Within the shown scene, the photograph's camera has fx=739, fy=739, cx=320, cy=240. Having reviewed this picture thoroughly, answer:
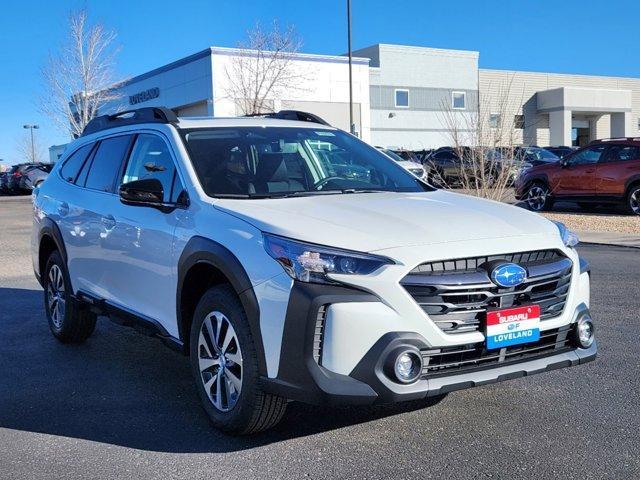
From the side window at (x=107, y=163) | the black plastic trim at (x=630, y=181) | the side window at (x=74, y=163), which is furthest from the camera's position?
the black plastic trim at (x=630, y=181)

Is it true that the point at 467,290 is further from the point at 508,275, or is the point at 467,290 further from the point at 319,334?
the point at 319,334

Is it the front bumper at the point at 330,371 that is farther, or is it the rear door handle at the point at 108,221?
the rear door handle at the point at 108,221

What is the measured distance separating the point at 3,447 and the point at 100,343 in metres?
2.39

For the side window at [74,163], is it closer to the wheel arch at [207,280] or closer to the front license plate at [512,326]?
the wheel arch at [207,280]

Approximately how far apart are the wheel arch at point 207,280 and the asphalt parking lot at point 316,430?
1.77 feet

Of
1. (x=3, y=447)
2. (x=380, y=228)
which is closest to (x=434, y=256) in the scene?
(x=380, y=228)

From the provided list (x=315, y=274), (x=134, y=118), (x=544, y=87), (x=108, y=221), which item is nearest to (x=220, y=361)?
(x=315, y=274)

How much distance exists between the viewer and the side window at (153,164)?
4.75 metres

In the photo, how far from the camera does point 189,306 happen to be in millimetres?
4445

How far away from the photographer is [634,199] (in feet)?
53.0

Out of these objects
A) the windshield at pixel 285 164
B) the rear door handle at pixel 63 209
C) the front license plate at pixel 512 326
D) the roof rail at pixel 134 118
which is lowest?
the front license plate at pixel 512 326

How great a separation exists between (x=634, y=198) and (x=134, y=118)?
13.4 metres

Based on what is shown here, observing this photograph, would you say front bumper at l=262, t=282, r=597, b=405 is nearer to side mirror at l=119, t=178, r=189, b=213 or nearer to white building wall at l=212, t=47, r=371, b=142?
side mirror at l=119, t=178, r=189, b=213

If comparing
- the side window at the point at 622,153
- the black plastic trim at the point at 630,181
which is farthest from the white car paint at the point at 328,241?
the side window at the point at 622,153
